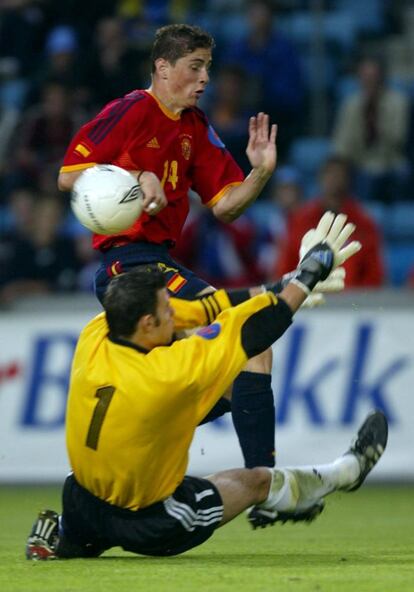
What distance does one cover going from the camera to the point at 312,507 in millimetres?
7043

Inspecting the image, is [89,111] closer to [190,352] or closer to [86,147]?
[86,147]

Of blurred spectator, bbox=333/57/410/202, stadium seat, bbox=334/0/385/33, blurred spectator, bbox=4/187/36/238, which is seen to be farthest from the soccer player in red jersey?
stadium seat, bbox=334/0/385/33

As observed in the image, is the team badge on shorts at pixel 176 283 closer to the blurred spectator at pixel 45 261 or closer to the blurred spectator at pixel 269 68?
the blurred spectator at pixel 45 261

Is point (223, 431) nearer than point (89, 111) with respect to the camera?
Yes

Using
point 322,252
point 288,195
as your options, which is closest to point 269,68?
point 288,195

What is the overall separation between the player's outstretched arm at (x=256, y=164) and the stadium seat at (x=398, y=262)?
595cm

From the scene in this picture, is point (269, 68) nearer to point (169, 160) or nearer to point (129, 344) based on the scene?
point (169, 160)

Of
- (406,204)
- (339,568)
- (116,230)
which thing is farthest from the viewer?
(406,204)

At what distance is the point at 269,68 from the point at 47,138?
2049mm

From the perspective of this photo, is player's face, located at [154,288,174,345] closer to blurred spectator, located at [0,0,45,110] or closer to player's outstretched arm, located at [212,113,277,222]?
player's outstretched arm, located at [212,113,277,222]

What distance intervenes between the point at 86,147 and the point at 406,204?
6656 mm

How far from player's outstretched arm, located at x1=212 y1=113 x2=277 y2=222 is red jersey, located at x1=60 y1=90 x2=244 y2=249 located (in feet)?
0.33

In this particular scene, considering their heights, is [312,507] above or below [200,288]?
below

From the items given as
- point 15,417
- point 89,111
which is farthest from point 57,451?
point 89,111
